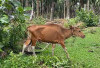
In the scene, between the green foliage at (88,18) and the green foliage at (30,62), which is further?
the green foliage at (88,18)

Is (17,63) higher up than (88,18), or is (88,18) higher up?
(17,63)

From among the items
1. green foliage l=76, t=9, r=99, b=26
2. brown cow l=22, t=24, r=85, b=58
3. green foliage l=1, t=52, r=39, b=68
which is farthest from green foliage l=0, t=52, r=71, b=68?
green foliage l=76, t=9, r=99, b=26

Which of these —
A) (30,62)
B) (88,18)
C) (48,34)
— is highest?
(48,34)

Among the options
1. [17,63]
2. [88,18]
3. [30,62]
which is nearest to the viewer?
[17,63]

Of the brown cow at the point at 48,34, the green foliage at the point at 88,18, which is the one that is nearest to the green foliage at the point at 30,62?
the brown cow at the point at 48,34

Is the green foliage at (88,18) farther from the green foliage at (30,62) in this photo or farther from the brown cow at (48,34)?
the green foliage at (30,62)

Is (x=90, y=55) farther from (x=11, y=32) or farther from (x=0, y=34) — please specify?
(x=0, y=34)

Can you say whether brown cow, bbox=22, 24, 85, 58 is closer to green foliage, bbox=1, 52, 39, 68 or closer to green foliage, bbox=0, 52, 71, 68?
green foliage, bbox=0, 52, 71, 68

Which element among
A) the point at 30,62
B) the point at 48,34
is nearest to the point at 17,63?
the point at 30,62

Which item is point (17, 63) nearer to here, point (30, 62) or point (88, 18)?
point (30, 62)

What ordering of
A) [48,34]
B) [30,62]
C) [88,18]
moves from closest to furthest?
[30,62] < [48,34] < [88,18]

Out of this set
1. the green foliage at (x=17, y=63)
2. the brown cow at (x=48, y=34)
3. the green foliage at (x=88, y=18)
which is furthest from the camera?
the green foliage at (x=88, y=18)

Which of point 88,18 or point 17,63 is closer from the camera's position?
point 17,63

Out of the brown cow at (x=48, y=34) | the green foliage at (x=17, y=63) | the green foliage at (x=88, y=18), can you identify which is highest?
the brown cow at (x=48, y=34)
